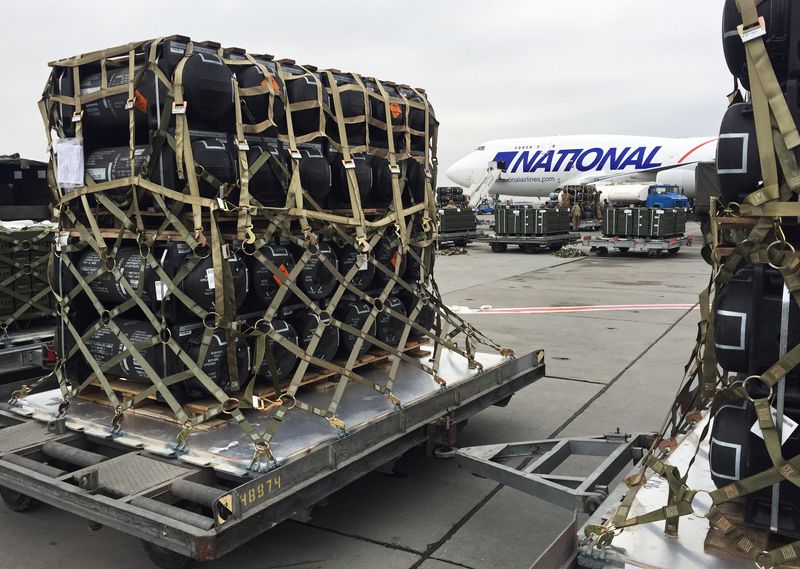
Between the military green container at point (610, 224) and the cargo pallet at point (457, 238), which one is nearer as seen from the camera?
the military green container at point (610, 224)

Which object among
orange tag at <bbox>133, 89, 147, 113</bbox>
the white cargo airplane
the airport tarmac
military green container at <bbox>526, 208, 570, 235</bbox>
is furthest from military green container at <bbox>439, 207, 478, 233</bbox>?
orange tag at <bbox>133, 89, 147, 113</bbox>

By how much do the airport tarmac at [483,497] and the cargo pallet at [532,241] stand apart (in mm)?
11886

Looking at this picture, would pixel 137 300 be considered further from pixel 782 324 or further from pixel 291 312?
pixel 782 324

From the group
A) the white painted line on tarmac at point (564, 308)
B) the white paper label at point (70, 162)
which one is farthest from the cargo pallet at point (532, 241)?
the white paper label at point (70, 162)

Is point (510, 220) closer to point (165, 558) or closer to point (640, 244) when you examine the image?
point (640, 244)

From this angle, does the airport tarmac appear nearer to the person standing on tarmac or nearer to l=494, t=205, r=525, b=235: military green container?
l=494, t=205, r=525, b=235: military green container

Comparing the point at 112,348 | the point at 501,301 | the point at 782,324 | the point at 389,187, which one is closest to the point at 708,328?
the point at 782,324

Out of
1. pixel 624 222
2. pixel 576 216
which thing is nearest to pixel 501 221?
pixel 624 222

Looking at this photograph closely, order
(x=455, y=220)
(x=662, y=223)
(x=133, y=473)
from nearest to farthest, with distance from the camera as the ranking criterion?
(x=133, y=473)
(x=662, y=223)
(x=455, y=220)

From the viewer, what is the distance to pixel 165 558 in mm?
3840

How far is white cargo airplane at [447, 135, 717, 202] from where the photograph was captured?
34625 millimetres

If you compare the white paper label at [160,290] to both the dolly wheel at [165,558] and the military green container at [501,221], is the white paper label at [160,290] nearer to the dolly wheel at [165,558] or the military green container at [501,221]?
the dolly wheel at [165,558]

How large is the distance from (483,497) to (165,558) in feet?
7.59

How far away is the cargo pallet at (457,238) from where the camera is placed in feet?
89.4
